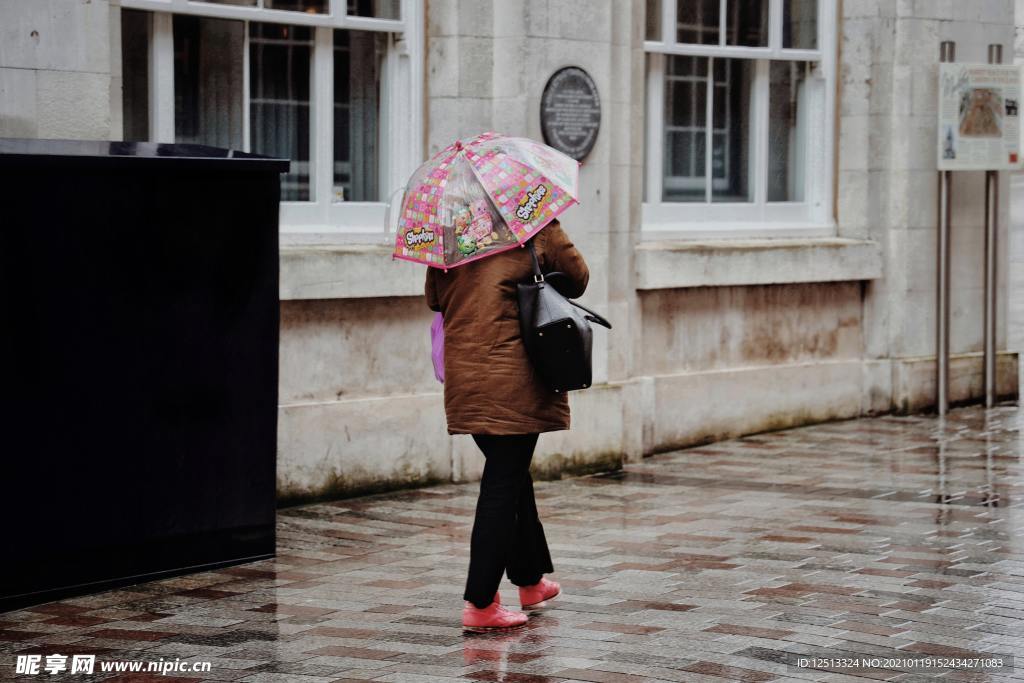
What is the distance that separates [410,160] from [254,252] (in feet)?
8.46

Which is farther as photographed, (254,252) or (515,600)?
(254,252)

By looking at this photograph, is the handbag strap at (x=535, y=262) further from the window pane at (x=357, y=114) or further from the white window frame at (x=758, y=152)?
the white window frame at (x=758, y=152)

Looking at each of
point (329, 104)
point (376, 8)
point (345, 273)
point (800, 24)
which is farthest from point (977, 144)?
point (345, 273)

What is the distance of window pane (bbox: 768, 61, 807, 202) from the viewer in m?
11.4

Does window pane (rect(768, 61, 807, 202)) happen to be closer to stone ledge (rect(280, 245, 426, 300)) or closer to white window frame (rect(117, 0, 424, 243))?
white window frame (rect(117, 0, 424, 243))

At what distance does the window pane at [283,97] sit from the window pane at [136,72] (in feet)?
2.10

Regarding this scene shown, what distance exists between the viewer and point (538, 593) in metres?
6.18

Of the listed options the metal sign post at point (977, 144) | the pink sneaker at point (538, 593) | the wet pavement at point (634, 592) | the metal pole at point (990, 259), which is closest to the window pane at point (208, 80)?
the wet pavement at point (634, 592)

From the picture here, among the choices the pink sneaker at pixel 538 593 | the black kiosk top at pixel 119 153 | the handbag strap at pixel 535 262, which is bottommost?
the pink sneaker at pixel 538 593

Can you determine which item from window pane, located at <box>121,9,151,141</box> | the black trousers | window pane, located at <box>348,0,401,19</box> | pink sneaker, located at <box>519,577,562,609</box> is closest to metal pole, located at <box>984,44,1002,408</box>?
window pane, located at <box>348,0,401,19</box>

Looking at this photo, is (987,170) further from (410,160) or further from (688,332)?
(410,160)

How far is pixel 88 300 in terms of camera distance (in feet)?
20.8

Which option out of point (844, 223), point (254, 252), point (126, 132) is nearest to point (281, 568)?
point (254, 252)

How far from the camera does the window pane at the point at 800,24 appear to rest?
37.4 ft
